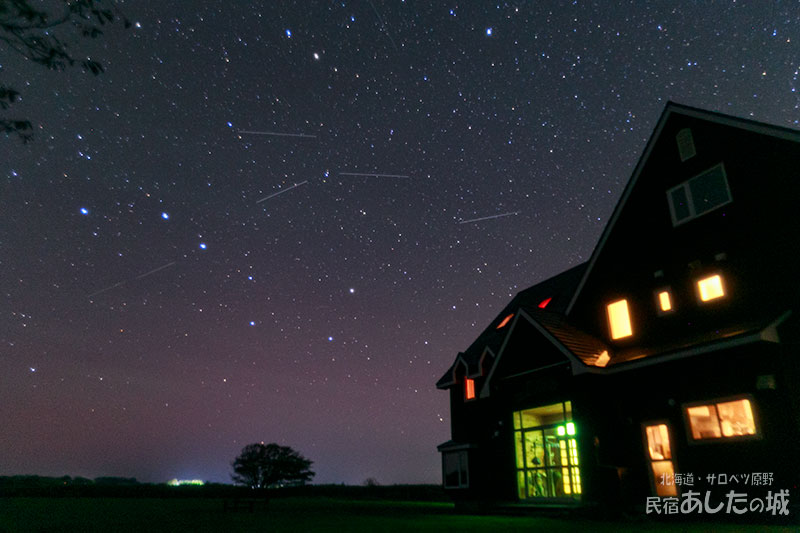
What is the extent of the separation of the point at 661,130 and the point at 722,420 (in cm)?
882

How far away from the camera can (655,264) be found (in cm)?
1464

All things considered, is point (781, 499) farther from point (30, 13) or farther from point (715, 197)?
point (30, 13)

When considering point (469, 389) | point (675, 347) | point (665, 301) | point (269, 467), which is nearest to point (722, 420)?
point (675, 347)

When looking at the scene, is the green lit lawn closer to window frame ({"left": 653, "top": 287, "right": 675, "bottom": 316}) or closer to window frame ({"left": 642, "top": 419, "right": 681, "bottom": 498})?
window frame ({"left": 642, "top": 419, "right": 681, "bottom": 498})

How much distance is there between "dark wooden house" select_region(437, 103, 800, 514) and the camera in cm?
1102

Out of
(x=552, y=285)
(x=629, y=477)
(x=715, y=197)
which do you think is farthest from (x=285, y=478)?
(x=715, y=197)

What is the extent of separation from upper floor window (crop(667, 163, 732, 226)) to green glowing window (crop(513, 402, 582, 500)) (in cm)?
686

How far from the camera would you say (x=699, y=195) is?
13867 mm

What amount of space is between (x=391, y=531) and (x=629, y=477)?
285 inches

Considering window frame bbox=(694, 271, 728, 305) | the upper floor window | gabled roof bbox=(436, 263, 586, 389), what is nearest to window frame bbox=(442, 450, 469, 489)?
gabled roof bbox=(436, 263, 586, 389)

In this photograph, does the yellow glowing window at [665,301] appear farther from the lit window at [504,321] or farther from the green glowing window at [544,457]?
the lit window at [504,321]

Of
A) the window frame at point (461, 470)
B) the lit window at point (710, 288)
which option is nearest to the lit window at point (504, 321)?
the window frame at point (461, 470)

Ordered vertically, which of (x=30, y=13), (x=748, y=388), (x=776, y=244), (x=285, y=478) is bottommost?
(x=285, y=478)

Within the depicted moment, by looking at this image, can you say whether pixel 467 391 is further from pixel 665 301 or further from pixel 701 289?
pixel 701 289
